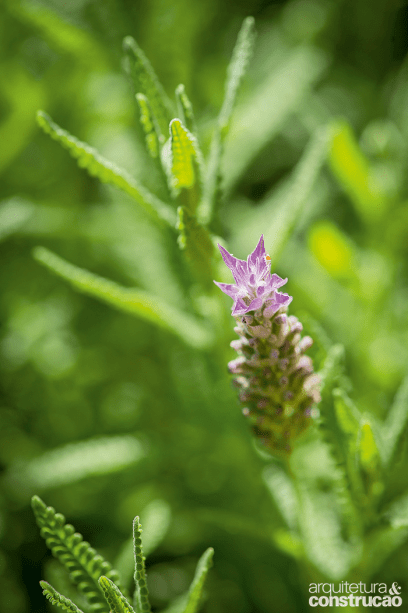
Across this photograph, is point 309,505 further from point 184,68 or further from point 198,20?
point 198,20

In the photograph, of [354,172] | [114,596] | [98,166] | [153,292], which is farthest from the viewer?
[153,292]

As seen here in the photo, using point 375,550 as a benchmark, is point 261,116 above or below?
above

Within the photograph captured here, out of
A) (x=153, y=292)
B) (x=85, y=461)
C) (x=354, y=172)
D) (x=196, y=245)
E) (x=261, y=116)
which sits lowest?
(x=85, y=461)

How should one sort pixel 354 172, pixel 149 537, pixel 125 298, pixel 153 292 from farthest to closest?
1. pixel 153 292
2. pixel 354 172
3. pixel 149 537
4. pixel 125 298

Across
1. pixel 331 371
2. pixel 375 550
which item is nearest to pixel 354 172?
pixel 331 371

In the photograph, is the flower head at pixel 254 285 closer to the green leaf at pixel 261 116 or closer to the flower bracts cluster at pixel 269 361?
the flower bracts cluster at pixel 269 361

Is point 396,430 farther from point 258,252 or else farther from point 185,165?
point 185,165

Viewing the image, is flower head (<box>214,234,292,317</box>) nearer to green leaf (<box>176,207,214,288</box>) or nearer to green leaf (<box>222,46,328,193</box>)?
green leaf (<box>176,207,214,288</box>)
